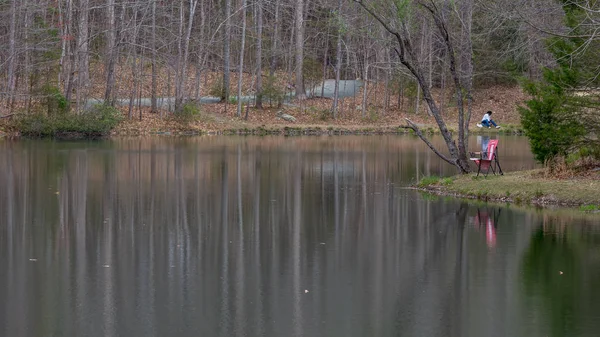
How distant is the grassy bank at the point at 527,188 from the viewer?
1919 cm

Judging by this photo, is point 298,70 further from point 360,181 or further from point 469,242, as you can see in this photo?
point 469,242

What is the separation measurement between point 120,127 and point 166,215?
94.1ft

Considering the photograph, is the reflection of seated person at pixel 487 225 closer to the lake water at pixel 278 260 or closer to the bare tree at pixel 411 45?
the lake water at pixel 278 260

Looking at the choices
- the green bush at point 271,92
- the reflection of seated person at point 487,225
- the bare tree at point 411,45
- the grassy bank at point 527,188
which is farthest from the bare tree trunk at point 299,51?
the reflection of seated person at point 487,225

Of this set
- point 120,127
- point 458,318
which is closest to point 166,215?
point 458,318

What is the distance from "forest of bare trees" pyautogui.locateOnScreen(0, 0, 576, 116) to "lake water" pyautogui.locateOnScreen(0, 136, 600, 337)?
392 inches

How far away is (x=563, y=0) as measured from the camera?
2300cm

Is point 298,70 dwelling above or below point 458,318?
above

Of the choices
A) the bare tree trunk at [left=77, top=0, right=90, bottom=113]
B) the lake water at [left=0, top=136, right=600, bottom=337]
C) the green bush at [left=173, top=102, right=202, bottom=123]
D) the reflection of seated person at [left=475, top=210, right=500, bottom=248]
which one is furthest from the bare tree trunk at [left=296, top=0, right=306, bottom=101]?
the reflection of seated person at [left=475, top=210, right=500, bottom=248]

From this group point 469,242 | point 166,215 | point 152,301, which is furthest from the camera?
point 166,215

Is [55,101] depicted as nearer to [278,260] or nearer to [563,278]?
[278,260]

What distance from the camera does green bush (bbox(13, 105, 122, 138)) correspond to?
4141 centimetres

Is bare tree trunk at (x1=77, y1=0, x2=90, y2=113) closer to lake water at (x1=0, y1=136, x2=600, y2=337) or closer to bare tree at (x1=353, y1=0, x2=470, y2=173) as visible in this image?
lake water at (x1=0, y1=136, x2=600, y2=337)

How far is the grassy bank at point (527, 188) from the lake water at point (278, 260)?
84 cm
